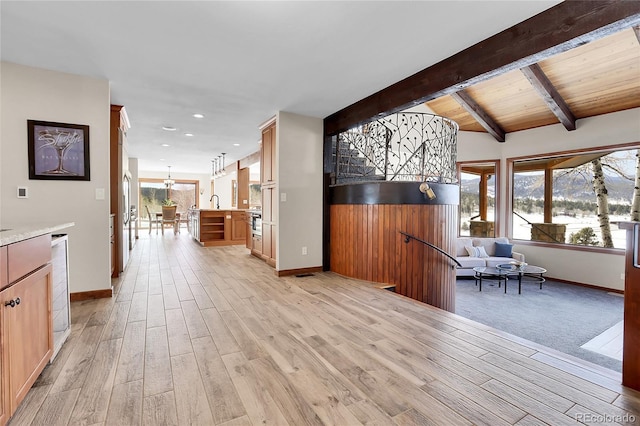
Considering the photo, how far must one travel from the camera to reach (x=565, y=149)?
5.98 metres

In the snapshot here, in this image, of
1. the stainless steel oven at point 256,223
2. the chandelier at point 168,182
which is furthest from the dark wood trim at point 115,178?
the chandelier at point 168,182

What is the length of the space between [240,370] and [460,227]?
707 cm

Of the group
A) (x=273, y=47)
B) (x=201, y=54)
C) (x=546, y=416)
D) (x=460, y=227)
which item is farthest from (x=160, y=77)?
(x=460, y=227)

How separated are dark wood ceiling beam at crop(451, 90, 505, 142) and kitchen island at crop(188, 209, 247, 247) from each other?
229 inches

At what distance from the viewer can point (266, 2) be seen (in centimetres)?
199

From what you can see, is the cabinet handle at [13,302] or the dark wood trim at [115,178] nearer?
the cabinet handle at [13,302]

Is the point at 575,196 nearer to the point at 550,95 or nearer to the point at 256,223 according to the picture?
the point at 550,95

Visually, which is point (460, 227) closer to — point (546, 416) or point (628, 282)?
point (628, 282)

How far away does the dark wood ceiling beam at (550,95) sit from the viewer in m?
4.98

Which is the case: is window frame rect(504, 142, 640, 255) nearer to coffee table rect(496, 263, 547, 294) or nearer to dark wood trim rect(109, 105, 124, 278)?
coffee table rect(496, 263, 547, 294)

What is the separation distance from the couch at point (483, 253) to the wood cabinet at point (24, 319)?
Answer: 6221mm

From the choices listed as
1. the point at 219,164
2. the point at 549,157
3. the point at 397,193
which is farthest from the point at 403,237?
the point at 219,164

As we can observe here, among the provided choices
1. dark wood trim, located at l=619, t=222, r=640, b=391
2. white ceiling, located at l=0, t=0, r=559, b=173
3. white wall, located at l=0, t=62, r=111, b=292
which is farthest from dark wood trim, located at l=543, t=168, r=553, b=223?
white wall, located at l=0, t=62, r=111, b=292

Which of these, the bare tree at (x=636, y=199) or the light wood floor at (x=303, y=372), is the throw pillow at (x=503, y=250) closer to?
the bare tree at (x=636, y=199)
